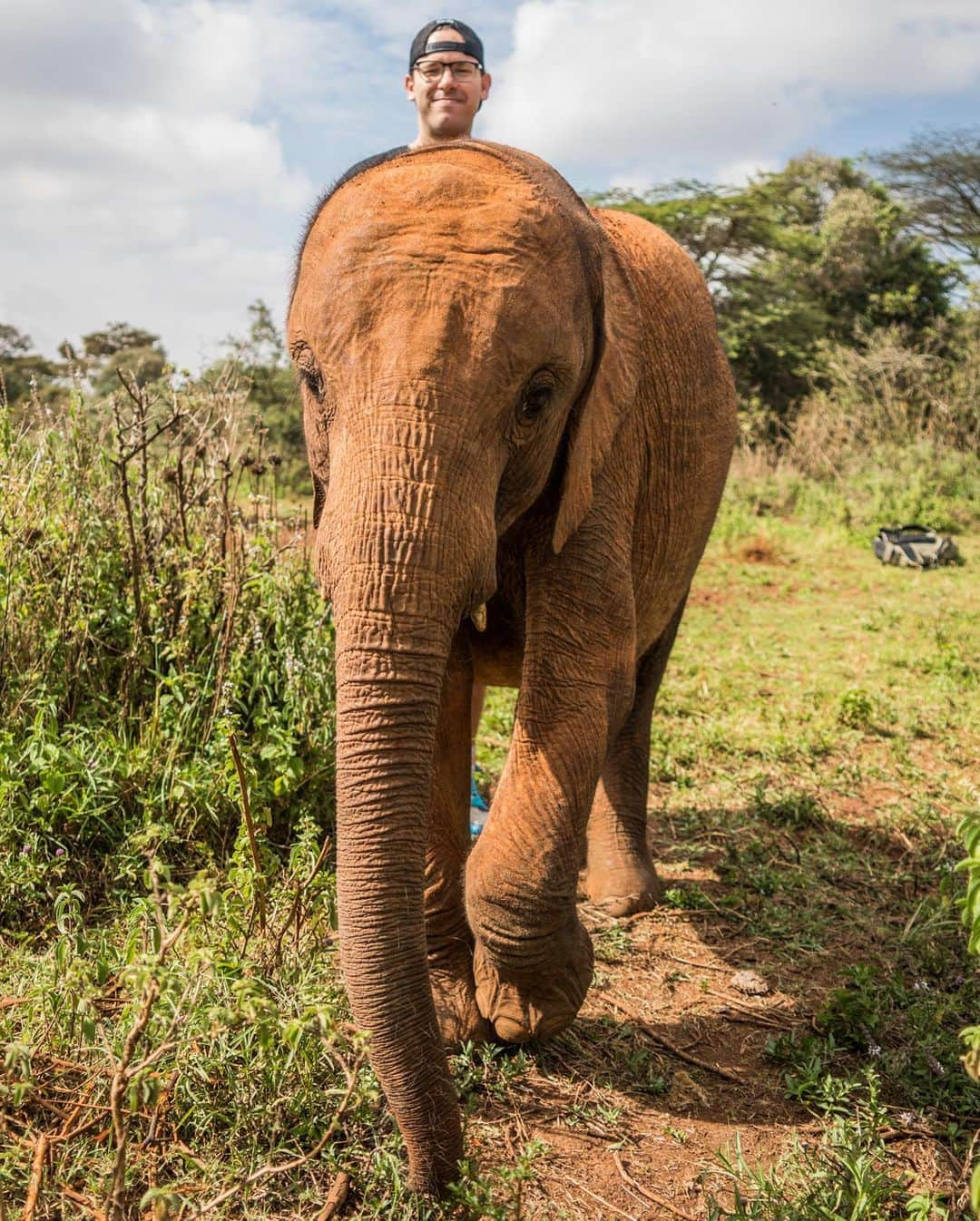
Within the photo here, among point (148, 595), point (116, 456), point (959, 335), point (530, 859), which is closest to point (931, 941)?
point (530, 859)

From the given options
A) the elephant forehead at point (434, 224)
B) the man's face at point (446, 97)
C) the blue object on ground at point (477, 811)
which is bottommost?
the blue object on ground at point (477, 811)

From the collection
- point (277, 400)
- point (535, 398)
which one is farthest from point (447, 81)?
point (277, 400)

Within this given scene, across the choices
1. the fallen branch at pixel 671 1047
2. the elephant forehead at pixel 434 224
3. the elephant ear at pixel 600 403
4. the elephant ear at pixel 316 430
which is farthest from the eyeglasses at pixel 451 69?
the fallen branch at pixel 671 1047

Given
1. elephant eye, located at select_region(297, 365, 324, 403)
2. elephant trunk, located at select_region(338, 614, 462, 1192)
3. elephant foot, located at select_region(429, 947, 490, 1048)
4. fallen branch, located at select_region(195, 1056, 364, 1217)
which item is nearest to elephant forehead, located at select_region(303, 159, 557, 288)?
elephant eye, located at select_region(297, 365, 324, 403)

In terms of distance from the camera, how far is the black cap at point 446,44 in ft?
14.6

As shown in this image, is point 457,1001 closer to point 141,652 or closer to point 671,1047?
point 671,1047

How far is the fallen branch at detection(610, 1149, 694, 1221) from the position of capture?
2.99 meters

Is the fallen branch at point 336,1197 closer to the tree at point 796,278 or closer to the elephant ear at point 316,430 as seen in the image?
the elephant ear at point 316,430

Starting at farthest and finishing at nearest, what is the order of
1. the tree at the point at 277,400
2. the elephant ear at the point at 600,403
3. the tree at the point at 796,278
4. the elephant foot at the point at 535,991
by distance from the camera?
1. the tree at the point at 796,278
2. the tree at the point at 277,400
3. the elephant foot at the point at 535,991
4. the elephant ear at the point at 600,403

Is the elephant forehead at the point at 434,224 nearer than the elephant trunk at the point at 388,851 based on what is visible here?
No

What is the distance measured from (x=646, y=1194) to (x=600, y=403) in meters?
2.12

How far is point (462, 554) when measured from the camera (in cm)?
275

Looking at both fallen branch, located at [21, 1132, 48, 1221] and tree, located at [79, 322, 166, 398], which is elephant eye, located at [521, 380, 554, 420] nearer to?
fallen branch, located at [21, 1132, 48, 1221]

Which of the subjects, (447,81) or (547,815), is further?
(447,81)
